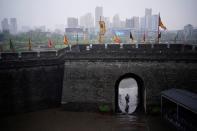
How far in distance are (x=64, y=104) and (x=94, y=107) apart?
6.98 feet

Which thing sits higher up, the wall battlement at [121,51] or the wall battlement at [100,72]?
the wall battlement at [121,51]

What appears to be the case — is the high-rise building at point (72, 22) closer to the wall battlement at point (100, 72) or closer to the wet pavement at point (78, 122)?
the wall battlement at point (100, 72)

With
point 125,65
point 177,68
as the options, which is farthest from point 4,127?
point 177,68

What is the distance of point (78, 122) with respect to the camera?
45.5 ft

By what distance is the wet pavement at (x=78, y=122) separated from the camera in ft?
42.6

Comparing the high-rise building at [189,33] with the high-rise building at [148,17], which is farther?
the high-rise building at [148,17]

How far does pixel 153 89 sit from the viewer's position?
15.4 meters

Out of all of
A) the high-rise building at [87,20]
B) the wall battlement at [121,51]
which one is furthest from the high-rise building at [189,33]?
the high-rise building at [87,20]

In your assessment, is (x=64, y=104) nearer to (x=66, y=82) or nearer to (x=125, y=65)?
(x=66, y=82)

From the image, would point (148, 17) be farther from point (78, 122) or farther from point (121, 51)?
point (78, 122)

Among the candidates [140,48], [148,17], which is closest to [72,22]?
[148,17]

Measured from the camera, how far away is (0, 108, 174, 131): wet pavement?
1299 cm

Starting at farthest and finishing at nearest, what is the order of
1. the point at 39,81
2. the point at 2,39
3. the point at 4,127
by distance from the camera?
Answer: the point at 2,39
the point at 39,81
the point at 4,127

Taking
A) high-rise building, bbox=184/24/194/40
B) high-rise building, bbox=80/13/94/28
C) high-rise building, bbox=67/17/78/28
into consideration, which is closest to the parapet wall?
high-rise building, bbox=184/24/194/40
